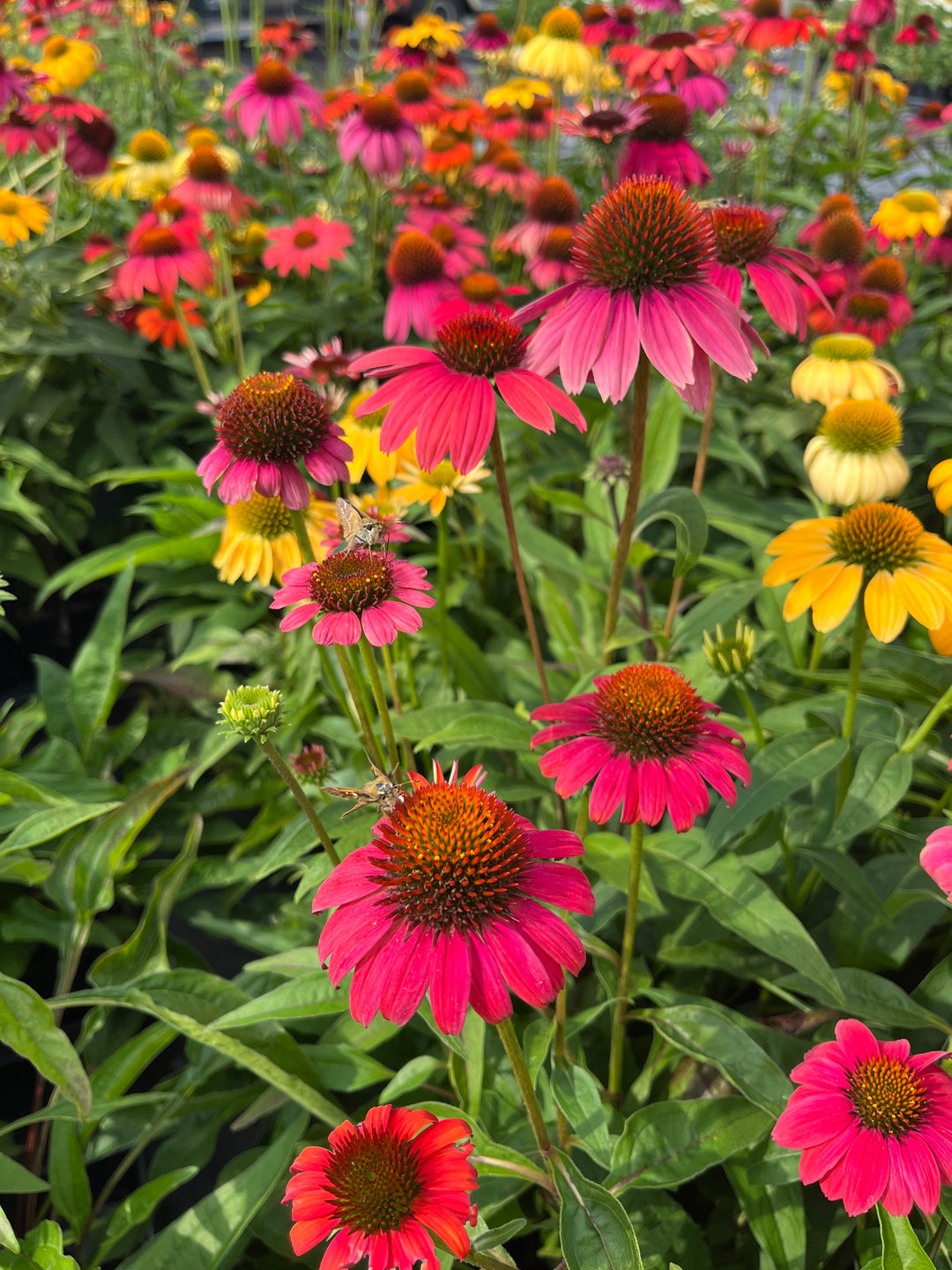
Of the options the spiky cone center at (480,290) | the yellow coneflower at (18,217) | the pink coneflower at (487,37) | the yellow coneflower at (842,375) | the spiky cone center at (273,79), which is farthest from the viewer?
the pink coneflower at (487,37)

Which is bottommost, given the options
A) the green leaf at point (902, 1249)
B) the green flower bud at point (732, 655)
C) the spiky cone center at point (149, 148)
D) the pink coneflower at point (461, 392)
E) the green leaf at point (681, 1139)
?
the green leaf at point (681, 1139)

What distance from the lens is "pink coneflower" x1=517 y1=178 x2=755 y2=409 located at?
0.88 meters

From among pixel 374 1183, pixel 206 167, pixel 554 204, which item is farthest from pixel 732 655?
pixel 206 167

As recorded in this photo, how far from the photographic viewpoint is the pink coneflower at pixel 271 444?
38.4 inches

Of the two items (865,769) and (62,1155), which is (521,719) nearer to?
(865,769)

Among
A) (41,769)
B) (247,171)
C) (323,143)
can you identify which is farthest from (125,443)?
(323,143)

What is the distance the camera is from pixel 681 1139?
985 mm

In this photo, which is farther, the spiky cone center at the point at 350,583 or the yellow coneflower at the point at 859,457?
the yellow coneflower at the point at 859,457

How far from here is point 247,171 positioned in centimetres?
332

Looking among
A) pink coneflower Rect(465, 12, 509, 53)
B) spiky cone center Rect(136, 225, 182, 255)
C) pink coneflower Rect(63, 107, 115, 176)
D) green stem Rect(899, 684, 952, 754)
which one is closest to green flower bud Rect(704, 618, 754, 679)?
green stem Rect(899, 684, 952, 754)

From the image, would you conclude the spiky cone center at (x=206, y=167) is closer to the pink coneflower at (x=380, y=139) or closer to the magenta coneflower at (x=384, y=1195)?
the pink coneflower at (x=380, y=139)

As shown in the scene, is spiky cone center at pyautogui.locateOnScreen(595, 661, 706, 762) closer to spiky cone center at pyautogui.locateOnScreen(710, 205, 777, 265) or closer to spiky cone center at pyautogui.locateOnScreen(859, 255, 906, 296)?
spiky cone center at pyautogui.locateOnScreen(710, 205, 777, 265)

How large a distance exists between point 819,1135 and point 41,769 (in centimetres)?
142

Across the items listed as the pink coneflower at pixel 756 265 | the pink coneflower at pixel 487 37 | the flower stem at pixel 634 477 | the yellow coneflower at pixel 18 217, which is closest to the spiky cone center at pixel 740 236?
the pink coneflower at pixel 756 265
